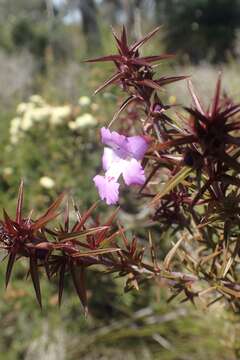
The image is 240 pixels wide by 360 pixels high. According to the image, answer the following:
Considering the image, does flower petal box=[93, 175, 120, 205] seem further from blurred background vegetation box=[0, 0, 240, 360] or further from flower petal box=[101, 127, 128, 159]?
blurred background vegetation box=[0, 0, 240, 360]

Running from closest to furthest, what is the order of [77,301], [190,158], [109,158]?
[190,158] < [109,158] < [77,301]

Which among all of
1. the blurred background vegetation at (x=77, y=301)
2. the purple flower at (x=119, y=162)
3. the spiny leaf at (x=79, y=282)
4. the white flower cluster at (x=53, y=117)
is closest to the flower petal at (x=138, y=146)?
the purple flower at (x=119, y=162)

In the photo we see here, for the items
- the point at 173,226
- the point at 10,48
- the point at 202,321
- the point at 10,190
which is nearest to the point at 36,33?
the point at 10,48

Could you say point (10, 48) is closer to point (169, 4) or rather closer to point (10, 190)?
point (169, 4)

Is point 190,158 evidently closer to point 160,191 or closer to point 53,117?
point 160,191

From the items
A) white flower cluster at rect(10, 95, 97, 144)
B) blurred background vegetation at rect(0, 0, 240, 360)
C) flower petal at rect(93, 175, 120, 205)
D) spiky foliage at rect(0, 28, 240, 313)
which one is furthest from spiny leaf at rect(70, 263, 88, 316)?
white flower cluster at rect(10, 95, 97, 144)

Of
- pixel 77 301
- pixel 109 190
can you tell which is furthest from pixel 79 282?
pixel 77 301

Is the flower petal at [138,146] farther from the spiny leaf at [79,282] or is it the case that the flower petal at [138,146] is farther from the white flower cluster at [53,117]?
the white flower cluster at [53,117]
